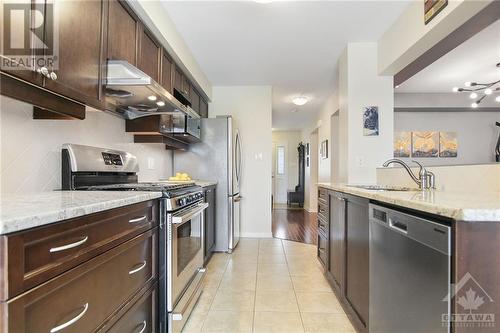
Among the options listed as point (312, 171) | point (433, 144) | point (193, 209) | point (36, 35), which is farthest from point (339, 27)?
point (312, 171)

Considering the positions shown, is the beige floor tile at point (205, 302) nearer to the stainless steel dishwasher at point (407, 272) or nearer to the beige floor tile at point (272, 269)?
the beige floor tile at point (272, 269)

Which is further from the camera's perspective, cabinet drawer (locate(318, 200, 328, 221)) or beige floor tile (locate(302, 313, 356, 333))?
cabinet drawer (locate(318, 200, 328, 221))

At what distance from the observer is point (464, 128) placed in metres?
2.49

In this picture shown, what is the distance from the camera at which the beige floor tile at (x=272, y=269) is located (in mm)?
2881

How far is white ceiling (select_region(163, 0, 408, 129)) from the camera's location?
92.9 inches

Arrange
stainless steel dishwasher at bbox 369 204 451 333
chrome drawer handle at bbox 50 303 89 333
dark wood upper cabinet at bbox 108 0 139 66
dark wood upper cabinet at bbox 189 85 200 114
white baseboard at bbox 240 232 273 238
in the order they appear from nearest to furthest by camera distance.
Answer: chrome drawer handle at bbox 50 303 89 333 → stainless steel dishwasher at bbox 369 204 451 333 → dark wood upper cabinet at bbox 108 0 139 66 → dark wood upper cabinet at bbox 189 85 200 114 → white baseboard at bbox 240 232 273 238

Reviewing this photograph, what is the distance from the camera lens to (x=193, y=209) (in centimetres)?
Result: 210

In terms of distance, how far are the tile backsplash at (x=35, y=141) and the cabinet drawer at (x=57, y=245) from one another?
645mm

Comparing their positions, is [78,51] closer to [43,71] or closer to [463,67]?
[43,71]

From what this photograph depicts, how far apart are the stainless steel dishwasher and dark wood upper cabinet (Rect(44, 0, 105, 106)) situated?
163 centimetres

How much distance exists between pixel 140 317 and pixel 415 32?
2.82m

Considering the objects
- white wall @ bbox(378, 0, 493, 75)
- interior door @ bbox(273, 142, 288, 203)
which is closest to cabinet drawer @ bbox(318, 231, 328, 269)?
white wall @ bbox(378, 0, 493, 75)

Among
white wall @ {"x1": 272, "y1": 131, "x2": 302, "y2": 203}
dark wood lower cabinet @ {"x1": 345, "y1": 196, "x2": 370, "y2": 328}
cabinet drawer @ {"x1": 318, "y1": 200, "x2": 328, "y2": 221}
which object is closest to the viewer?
dark wood lower cabinet @ {"x1": 345, "y1": 196, "x2": 370, "y2": 328}

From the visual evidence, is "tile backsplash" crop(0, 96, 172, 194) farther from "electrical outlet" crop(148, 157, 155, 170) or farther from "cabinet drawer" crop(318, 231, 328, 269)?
"cabinet drawer" crop(318, 231, 328, 269)
